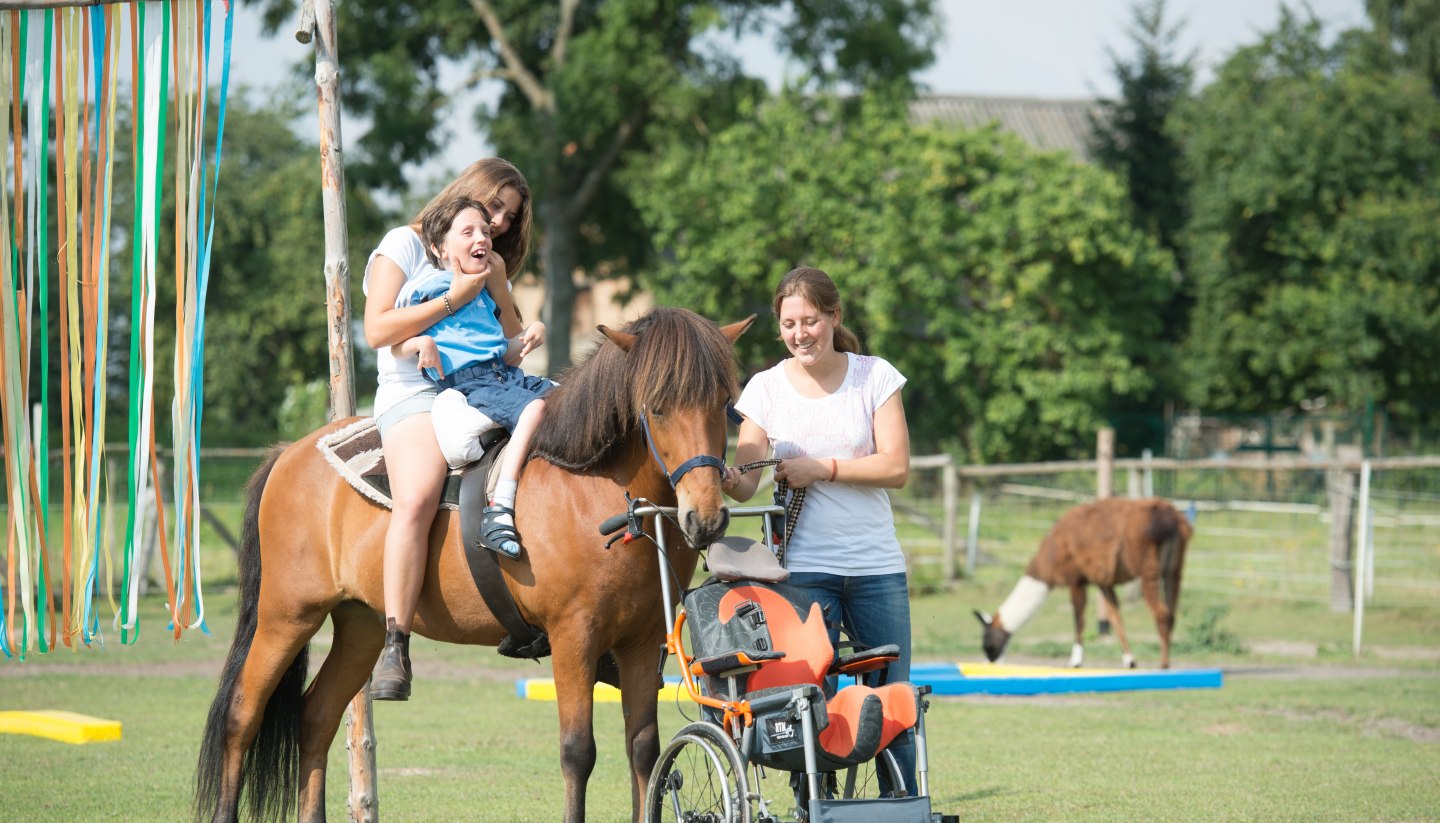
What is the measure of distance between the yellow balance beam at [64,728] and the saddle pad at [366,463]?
3680mm

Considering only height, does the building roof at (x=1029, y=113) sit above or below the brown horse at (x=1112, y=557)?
above

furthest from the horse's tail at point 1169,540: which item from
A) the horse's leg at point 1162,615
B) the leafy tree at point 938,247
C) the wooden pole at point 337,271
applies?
the leafy tree at point 938,247

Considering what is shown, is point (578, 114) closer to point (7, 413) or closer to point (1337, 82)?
point (1337, 82)

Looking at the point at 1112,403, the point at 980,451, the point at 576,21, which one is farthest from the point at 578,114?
the point at 1112,403

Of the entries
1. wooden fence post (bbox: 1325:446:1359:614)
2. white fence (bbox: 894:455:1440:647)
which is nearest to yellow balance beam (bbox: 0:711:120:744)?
white fence (bbox: 894:455:1440:647)

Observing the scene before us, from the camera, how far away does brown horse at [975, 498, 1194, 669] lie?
12156 millimetres

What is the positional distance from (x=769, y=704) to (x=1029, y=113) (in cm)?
4682

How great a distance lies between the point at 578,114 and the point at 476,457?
22379 millimetres

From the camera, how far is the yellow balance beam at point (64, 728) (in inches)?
304

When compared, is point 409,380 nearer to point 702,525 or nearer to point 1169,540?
point 702,525

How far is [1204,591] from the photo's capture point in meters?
17.0

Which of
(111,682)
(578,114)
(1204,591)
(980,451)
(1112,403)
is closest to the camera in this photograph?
(111,682)

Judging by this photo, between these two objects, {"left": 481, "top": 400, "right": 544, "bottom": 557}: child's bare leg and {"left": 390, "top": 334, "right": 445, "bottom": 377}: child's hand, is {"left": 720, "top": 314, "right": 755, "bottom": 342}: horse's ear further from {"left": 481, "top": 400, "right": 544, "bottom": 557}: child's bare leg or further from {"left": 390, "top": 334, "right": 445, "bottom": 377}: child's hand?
{"left": 390, "top": 334, "right": 445, "bottom": 377}: child's hand

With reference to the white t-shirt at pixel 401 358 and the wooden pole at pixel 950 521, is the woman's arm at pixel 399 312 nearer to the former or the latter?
the white t-shirt at pixel 401 358
